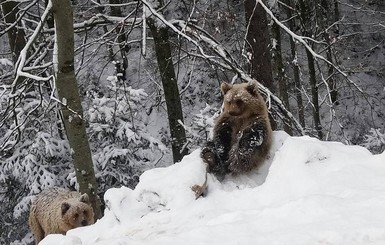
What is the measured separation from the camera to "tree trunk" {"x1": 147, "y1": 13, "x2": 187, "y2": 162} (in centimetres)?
873

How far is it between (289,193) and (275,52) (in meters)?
10.1

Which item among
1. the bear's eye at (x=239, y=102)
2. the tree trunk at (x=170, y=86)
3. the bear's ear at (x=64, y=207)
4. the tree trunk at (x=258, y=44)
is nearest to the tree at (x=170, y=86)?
the tree trunk at (x=170, y=86)

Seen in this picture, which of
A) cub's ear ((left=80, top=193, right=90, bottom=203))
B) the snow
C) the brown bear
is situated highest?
the snow

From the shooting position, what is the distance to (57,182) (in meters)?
11.3

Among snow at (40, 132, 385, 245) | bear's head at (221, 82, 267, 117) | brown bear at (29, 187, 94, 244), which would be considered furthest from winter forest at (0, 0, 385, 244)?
snow at (40, 132, 385, 245)

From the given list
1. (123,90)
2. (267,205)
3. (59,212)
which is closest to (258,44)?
(59,212)

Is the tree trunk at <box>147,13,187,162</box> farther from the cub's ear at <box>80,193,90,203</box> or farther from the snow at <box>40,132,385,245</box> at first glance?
the snow at <box>40,132,385,245</box>

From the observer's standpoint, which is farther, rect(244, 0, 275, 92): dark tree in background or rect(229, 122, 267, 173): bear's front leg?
rect(244, 0, 275, 92): dark tree in background

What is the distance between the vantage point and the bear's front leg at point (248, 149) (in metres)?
4.60

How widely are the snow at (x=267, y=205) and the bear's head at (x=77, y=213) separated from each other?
2370 millimetres

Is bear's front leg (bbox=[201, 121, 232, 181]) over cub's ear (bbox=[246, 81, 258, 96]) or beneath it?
beneath

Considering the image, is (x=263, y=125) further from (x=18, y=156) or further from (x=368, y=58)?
(x=368, y=58)

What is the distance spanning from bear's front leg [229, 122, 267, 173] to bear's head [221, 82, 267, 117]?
0.15 meters

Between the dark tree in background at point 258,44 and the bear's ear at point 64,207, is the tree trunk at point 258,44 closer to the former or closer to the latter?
the dark tree in background at point 258,44
